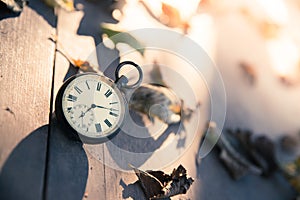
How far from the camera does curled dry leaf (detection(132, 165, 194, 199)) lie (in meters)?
0.99

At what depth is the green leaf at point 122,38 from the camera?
1.20m

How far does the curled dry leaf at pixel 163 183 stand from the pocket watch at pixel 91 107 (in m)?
0.13

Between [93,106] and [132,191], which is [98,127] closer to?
[93,106]

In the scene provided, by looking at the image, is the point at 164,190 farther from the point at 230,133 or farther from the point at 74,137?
the point at 230,133

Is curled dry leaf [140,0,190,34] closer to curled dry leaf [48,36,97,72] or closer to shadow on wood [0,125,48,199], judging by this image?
curled dry leaf [48,36,97,72]

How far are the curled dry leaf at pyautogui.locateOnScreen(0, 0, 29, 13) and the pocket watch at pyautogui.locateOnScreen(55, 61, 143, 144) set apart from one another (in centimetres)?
25

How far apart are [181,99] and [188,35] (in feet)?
0.86

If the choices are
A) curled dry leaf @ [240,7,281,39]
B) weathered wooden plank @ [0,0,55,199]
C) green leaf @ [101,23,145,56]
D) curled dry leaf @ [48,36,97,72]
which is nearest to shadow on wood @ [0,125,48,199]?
weathered wooden plank @ [0,0,55,199]

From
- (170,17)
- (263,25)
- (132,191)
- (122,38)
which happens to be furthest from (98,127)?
(263,25)

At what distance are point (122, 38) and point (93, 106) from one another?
0.30m

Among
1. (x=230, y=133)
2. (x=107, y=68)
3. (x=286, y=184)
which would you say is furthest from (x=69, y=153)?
(x=286, y=184)

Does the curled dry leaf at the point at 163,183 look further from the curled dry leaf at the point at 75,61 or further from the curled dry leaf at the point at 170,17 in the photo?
the curled dry leaf at the point at 170,17

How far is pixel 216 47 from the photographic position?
1538 millimetres

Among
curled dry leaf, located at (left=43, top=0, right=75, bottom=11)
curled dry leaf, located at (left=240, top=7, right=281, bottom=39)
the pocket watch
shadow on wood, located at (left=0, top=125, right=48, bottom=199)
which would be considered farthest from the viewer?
curled dry leaf, located at (left=240, top=7, right=281, bottom=39)
